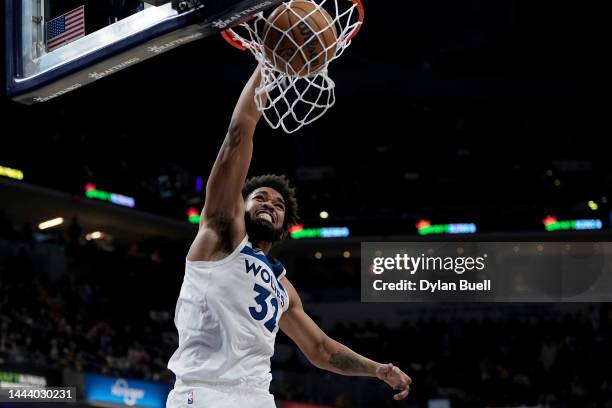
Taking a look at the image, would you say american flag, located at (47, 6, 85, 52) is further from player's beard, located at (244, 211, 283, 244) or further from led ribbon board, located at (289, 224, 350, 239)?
led ribbon board, located at (289, 224, 350, 239)

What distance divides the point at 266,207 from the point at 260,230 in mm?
153

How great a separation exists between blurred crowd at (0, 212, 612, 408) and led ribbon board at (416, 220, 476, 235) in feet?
6.30

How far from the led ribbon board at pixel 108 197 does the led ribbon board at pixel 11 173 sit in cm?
177

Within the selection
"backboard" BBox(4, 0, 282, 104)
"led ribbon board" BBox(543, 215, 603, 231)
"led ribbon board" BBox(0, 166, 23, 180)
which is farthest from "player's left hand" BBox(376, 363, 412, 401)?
"led ribbon board" BBox(543, 215, 603, 231)

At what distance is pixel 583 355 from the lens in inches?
604

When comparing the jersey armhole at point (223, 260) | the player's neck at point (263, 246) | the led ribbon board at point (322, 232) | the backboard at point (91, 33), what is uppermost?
the led ribbon board at point (322, 232)

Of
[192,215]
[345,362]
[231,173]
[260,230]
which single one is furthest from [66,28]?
[192,215]

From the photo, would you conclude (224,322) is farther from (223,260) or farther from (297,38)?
(297,38)

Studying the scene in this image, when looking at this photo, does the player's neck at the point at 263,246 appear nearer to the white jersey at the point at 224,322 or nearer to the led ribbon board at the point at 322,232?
the white jersey at the point at 224,322

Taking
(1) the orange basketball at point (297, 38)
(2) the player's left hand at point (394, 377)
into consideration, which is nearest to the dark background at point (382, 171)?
(2) the player's left hand at point (394, 377)

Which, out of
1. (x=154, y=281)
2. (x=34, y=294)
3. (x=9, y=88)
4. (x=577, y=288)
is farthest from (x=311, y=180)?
(x=9, y=88)

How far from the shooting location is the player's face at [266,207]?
3.69m

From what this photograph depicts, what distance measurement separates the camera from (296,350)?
17875mm

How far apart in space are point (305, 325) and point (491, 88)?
17.4 meters
